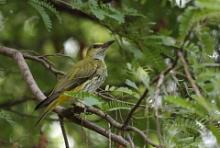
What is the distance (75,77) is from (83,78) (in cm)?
9

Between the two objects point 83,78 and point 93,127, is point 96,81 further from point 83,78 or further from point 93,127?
point 93,127

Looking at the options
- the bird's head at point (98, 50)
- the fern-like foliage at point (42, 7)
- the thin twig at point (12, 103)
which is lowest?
the thin twig at point (12, 103)

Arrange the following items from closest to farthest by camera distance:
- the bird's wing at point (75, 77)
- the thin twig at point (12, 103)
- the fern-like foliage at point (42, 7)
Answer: the fern-like foliage at point (42, 7) → the bird's wing at point (75, 77) → the thin twig at point (12, 103)

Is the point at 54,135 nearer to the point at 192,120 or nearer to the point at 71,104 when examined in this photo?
the point at 71,104

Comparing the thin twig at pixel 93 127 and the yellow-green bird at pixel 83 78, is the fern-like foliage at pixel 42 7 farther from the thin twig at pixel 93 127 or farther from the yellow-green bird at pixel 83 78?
the thin twig at pixel 93 127

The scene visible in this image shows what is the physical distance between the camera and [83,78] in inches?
203

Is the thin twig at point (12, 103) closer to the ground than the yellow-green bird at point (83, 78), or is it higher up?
closer to the ground

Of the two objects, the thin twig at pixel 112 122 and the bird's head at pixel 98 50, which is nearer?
the thin twig at pixel 112 122

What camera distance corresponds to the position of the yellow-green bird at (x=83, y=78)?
460 centimetres

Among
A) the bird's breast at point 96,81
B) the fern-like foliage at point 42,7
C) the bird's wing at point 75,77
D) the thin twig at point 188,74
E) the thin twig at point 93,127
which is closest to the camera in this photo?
the thin twig at point 188,74

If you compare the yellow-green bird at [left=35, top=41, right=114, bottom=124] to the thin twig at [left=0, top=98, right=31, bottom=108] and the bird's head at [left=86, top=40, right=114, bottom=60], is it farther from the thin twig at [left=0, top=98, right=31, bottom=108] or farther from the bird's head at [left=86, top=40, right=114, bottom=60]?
the thin twig at [left=0, top=98, right=31, bottom=108]

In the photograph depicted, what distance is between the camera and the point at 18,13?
6.58m

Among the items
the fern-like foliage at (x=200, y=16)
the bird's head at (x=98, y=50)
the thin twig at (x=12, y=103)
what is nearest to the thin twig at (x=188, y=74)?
the fern-like foliage at (x=200, y=16)

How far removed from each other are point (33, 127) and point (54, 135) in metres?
0.63
